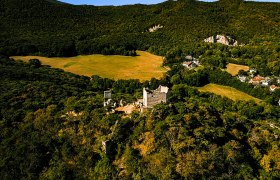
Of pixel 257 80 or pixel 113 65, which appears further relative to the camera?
pixel 113 65

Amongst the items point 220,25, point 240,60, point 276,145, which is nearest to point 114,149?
point 276,145

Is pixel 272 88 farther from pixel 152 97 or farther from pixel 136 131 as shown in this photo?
pixel 136 131

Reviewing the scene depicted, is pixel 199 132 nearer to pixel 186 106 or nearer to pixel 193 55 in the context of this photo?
pixel 186 106

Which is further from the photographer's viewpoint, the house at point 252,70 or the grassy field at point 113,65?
the grassy field at point 113,65

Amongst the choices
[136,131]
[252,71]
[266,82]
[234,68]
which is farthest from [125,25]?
[136,131]

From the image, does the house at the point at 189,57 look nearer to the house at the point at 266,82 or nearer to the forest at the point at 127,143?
the house at the point at 266,82

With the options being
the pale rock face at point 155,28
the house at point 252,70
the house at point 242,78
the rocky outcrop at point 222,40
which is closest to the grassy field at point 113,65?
the house at point 242,78
